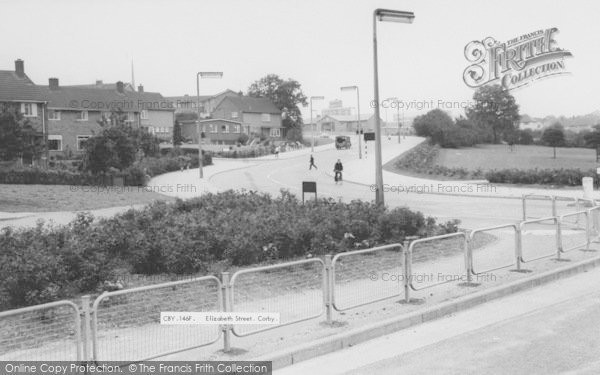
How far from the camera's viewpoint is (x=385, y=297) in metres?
10.2

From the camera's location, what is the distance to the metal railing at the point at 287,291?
922cm

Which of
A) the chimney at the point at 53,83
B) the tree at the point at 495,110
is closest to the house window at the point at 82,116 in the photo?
the chimney at the point at 53,83

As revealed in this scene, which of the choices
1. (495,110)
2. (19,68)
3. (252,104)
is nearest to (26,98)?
(19,68)

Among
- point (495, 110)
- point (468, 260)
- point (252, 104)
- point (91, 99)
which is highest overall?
point (252, 104)

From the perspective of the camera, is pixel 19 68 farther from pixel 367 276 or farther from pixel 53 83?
pixel 367 276

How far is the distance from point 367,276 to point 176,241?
11.3 ft

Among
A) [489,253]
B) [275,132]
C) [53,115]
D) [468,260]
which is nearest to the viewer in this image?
[468,260]

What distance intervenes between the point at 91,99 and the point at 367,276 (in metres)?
64.4

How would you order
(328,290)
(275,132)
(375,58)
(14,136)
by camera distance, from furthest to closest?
(275,132) → (14,136) → (375,58) → (328,290)

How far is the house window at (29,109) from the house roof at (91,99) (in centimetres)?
147

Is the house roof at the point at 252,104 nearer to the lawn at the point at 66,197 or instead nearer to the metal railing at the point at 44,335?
the lawn at the point at 66,197

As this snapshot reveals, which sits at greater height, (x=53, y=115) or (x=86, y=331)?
(x=53, y=115)

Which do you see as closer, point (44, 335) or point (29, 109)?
point (44, 335)

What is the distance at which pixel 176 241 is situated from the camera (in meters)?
12.0
